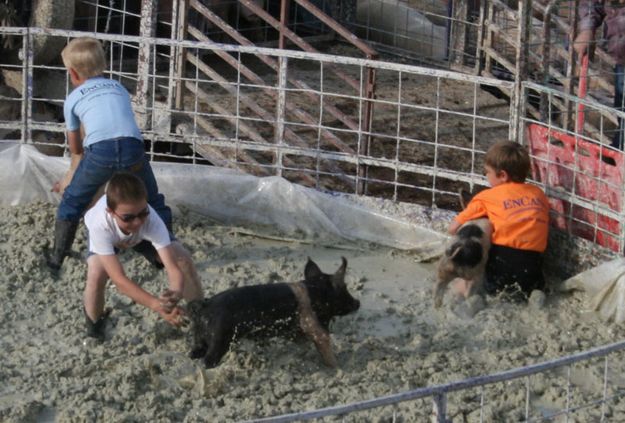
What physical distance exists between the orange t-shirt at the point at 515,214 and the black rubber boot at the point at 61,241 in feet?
7.83

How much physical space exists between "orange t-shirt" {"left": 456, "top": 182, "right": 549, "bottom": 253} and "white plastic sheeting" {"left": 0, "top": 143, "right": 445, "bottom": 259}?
65 cm

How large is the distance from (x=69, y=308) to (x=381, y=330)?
1801 millimetres

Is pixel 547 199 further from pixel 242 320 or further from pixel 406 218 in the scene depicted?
pixel 242 320

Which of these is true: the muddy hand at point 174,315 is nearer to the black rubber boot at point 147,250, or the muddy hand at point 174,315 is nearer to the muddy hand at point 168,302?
the muddy hand at point 168,302

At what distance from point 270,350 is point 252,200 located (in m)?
2.14

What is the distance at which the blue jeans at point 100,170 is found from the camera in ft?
27.4

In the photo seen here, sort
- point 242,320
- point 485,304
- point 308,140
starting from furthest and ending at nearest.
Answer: point 308,140, point 485,304, point 242,320

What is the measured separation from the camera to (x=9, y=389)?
7266 mm

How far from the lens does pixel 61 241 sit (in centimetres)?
871

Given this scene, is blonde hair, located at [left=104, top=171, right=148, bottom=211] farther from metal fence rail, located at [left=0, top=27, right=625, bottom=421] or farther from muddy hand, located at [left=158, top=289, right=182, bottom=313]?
metal fence rail, located at [left=0, top=27, right=625, bottom=421]

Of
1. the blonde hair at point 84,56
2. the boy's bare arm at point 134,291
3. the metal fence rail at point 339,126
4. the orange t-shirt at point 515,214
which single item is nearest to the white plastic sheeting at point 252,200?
the metal fence rail at point 339,126

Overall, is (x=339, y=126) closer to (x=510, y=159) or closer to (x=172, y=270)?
(x=510, y=159)

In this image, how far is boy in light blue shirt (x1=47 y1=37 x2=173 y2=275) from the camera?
329 inches

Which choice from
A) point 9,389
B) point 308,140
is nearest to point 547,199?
point 308,140
